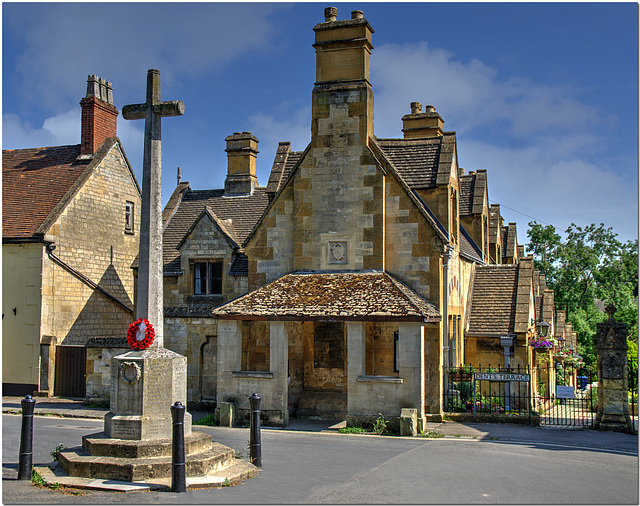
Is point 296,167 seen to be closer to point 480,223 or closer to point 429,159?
point 429,159

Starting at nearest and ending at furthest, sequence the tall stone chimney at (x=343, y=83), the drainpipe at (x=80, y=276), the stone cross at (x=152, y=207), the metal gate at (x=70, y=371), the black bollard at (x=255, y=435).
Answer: the stone cross at (x=152, y=207), the black bollard at (x=255, y=435), the tall stone chimney at (x=343, y=83), the metal gate at (x=70, y=371), the drainpipe at (x=80, y=276)

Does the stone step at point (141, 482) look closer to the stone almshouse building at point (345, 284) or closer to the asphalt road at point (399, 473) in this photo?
the asphalt road at point (399, 473)

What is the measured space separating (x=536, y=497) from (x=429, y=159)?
12.8m

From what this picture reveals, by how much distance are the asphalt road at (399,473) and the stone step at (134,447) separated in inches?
38.5

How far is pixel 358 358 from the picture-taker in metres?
17.2

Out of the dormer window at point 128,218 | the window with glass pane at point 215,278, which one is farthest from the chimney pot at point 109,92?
the window with glass pane at point 215,278

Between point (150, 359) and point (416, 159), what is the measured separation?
1254 cm

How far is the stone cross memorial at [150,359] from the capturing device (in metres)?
10.7

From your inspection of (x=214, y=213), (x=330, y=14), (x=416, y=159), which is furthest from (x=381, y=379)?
(x=330, y=14)

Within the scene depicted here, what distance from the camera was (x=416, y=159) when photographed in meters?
21.0

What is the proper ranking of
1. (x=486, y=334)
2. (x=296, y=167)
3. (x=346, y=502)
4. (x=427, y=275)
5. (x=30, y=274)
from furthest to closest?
(x=30, y=274) → (x=486, y=334) → (x=296, y=167) → (x=427, y=275) → (x=346, y=502)

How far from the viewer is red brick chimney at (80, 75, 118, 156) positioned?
2695 centimetres

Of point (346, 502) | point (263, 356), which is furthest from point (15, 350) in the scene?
point (346, 502)

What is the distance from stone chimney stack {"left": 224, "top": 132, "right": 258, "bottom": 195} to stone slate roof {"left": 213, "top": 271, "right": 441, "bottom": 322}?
343 inches
